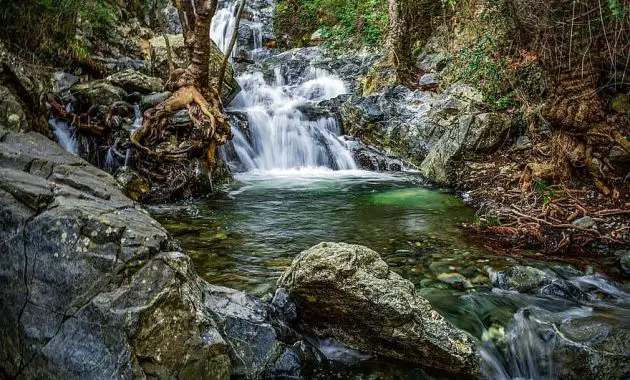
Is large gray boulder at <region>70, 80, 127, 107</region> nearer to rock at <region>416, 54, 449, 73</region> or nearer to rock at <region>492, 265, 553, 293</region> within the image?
rock at <region>492, 265, 553, 293</region>

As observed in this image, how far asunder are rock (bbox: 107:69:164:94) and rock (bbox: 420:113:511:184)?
20.2 ft

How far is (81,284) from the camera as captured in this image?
231 centimetres

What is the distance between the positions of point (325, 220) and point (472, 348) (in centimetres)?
367

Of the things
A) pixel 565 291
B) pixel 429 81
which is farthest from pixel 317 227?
pixel 429 81

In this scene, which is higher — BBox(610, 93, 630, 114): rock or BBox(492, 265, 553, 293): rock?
BBox(610, 93, 630, 114): rock

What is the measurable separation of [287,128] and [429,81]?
466cm

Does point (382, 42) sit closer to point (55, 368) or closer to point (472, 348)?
point (472, 348)

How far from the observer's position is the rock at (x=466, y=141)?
8.98 m

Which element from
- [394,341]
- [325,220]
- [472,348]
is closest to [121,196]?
[394,341]

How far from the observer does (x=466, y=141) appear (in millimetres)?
8992

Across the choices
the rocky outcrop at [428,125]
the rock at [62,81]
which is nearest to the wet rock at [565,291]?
the rocky outcrop at [428,125]

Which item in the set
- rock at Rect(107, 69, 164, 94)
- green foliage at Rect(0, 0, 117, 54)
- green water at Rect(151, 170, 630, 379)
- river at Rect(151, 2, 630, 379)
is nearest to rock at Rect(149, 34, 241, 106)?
river at Rect(151, 2, 630, 379)

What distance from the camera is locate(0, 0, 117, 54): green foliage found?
26.7ft

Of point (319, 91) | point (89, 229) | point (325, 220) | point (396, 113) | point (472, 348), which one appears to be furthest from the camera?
point (319, 91)
